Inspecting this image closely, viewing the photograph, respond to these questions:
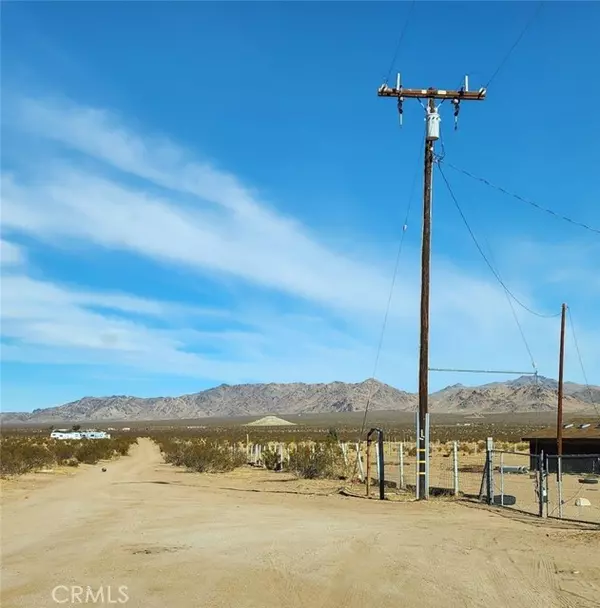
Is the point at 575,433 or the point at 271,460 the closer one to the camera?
the point at 575,433

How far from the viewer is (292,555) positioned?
11461mm

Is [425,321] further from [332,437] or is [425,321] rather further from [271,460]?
[332,437]

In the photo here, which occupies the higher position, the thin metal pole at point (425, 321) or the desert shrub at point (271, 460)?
the thin metal pole at point (425, 321)

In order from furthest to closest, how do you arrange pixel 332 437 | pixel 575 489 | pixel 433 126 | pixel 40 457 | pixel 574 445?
pixel 332 437
pixel 574 445
pixel 40 457
pixel 575 489
pixel 433 126

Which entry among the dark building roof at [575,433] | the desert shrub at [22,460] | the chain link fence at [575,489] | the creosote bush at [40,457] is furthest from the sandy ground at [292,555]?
the dark building roof at [575,433]

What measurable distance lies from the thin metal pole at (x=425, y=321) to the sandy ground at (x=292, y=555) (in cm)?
142

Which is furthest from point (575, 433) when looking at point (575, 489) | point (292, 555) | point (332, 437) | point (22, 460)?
point (292, 555)

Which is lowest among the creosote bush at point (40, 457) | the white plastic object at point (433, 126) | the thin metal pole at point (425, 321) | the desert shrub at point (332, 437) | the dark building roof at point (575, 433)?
the creosote bush at point (40, 457)

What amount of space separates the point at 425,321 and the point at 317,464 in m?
11.3

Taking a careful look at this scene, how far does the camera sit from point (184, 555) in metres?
11.6

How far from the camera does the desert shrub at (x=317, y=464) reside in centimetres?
3036

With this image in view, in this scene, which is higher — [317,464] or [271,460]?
[317,464]

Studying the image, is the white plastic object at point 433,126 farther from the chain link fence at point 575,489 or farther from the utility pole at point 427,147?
the chain link fence at point 575,489

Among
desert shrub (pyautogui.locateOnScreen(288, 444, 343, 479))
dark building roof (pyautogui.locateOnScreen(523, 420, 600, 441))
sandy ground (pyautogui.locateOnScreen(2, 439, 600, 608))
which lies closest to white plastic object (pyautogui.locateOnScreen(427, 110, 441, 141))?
sandy ground (pyautogui.locateOnScreen(2, 439, 600, 608))
